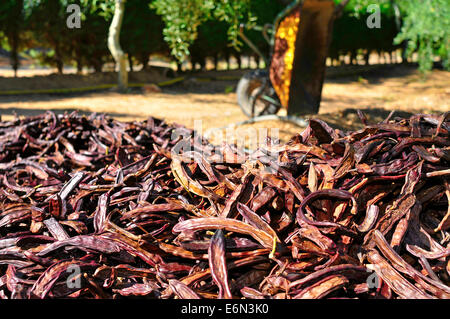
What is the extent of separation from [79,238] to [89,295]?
0.30 meters

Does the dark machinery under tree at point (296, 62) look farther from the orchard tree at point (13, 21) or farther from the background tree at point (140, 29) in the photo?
the orchard tree at point (13, 21)

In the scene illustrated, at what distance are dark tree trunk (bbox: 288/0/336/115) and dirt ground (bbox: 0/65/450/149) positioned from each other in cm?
70

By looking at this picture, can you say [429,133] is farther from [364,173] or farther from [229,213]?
[229,213]

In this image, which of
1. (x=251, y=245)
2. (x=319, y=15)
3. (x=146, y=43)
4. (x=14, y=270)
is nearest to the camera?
(x=251, y=245)

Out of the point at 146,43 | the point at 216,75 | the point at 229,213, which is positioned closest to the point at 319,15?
the point at 229,213

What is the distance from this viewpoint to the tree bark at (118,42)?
48.2 feet

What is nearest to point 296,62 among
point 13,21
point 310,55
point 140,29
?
point 310,55

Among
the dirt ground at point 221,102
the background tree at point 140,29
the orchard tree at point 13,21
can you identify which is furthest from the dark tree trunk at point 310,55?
the orchard tree at point 13,21

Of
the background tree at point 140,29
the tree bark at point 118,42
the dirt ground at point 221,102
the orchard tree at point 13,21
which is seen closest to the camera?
the dirt ground at point 221,102

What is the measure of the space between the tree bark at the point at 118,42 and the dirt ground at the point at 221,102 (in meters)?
0.68

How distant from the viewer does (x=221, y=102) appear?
14.8 metres

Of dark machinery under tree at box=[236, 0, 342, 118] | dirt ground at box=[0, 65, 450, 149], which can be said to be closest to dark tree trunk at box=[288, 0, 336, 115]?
dark machinery under tree at box=[236, 0, 342, 118]

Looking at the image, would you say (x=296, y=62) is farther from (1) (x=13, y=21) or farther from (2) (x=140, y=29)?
(1) (x=13, y=21)

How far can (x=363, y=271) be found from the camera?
1.68 meters
